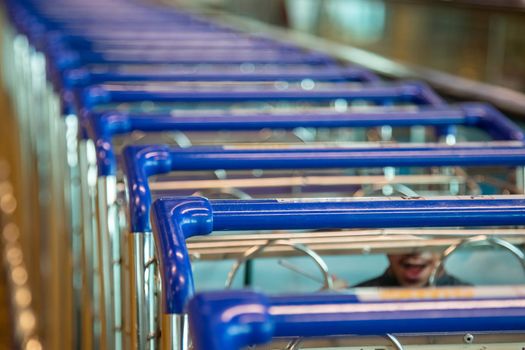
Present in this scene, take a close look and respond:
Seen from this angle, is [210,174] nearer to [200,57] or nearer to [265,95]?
[265,95]

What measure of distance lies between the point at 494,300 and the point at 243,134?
3.31 meters

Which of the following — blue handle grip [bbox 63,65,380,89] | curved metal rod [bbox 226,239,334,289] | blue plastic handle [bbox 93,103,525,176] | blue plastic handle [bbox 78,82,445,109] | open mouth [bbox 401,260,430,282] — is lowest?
open mouth [bbox 401,260,430,282]

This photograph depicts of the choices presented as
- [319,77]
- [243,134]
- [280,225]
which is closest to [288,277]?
[280,225]

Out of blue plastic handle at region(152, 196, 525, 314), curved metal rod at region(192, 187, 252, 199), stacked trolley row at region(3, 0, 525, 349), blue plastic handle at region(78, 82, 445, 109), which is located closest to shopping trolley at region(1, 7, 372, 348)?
stacked trolley row at region(3, 0, 525, 349)

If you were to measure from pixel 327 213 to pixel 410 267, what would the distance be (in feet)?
3.39

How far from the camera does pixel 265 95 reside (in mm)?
3305

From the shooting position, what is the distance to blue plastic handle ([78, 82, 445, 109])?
330 centimetres

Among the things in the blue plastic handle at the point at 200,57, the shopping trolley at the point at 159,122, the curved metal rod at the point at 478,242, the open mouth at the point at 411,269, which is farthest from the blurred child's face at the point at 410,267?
the blue plastic handle at the point at 200,57

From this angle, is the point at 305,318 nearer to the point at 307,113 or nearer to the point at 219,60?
the point at 307,113

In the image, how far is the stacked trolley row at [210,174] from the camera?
1.63 meters

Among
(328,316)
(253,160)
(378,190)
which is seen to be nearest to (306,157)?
(253,160)

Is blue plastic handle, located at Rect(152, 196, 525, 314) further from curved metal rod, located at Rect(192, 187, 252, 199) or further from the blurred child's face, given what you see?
curved metal rod, located at Rect(192, 187, 252, 199)

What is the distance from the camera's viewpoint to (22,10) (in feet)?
23.4

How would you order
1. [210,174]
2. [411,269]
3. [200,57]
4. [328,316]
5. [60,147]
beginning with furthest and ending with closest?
[200,57], [60,147], [210,174], [411,269], [328,316]
